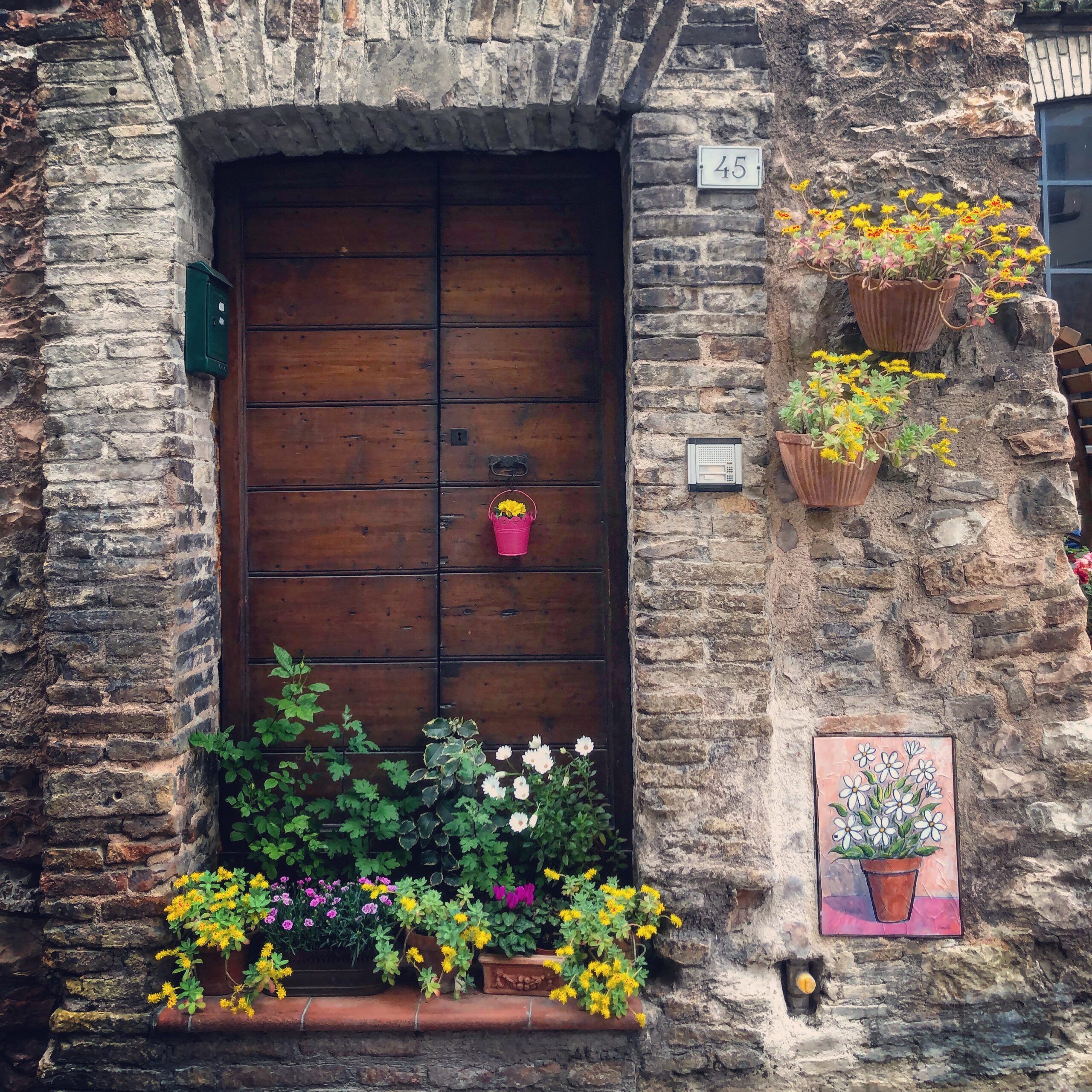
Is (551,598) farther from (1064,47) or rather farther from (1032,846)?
(1064,47)

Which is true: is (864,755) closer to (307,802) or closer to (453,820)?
(453,820)

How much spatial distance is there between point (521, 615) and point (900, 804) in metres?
1.39

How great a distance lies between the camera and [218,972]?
248cm

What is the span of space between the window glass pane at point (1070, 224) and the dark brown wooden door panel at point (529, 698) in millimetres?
2712

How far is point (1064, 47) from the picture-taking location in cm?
328

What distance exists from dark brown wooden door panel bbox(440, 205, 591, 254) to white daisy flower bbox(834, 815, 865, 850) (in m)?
2.18

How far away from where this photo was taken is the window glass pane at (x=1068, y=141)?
136 inches

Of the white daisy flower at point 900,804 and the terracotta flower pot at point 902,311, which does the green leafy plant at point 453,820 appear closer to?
the white daisy flower at point 900,804

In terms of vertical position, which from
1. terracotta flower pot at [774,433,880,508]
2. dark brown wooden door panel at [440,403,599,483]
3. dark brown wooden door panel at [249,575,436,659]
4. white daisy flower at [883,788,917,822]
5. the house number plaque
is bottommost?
white daisy flower at [883,788,917,822]

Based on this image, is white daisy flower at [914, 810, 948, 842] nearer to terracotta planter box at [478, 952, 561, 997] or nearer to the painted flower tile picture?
the painted flower tile picture

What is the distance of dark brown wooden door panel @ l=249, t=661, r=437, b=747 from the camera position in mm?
2844

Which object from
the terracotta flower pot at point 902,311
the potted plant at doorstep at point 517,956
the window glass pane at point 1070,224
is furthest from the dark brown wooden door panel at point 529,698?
the window glass pane at point 1070,224

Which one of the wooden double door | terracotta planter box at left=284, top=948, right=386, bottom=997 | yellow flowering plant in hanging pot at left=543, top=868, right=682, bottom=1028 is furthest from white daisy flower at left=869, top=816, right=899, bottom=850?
terracotta planter box at left=284, top=948, right=386, bottom=997

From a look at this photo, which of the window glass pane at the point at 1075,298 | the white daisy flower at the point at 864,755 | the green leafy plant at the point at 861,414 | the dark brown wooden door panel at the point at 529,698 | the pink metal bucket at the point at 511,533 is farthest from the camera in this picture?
the window glass pane at the point at 1075,298
